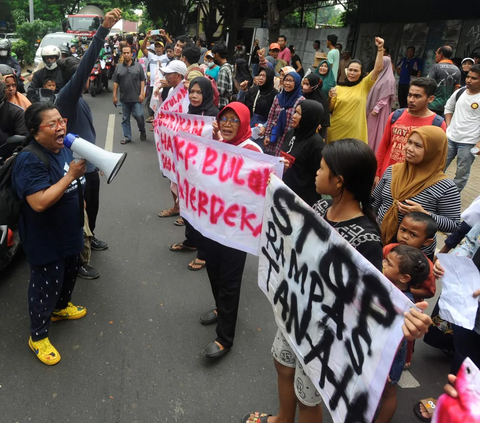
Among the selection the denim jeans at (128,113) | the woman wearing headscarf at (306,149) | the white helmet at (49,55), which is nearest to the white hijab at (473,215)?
the woman wearing headscarf at (306,149)

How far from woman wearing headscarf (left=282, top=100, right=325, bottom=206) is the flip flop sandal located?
1.76 meters

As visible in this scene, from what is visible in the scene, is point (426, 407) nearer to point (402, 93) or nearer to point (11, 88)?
point (11, 88)

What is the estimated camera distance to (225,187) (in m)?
2.45

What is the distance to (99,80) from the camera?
45.1 feet

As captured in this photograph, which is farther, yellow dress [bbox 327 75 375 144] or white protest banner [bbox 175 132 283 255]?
yellow dress [bbox 327 75 375 144]


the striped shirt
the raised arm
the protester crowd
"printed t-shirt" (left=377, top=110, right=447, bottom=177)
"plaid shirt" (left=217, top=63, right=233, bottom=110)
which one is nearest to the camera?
the protester crowd

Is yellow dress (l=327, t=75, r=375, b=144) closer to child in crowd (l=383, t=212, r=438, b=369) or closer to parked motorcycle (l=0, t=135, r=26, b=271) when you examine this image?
child in crowd (l=383, t=212, r=438, b=369)

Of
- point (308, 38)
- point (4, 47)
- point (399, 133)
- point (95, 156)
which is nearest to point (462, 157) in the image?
point (399, 133)

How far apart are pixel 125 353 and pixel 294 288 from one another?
150 centimetres

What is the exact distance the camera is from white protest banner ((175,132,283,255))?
230 cm

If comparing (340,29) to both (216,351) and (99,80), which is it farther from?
(216,351)

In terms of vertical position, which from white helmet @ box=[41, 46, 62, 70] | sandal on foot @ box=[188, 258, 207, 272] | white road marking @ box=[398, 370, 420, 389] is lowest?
sandal on foot @ box=[188, 258, 207, 272]

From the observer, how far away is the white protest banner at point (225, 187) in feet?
7.54

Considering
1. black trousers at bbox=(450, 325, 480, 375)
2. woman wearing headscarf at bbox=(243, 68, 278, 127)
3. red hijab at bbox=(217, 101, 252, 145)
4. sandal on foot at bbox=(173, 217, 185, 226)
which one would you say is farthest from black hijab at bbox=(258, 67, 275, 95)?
black trousers at bbox=(450, 325, 480, 375)
